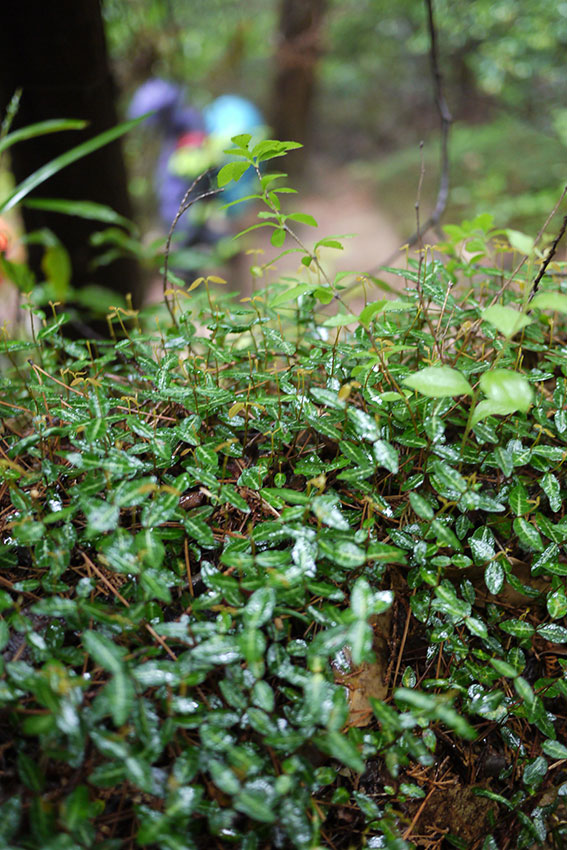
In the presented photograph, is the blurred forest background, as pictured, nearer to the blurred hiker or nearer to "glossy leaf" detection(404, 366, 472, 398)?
the blurred hiker

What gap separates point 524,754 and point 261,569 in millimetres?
650

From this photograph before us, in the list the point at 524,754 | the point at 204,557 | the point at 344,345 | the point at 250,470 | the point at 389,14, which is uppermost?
the point at 389,14

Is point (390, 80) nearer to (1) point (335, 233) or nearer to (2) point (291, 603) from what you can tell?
(1) point (335, 233)

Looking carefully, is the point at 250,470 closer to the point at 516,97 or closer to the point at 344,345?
the point at 344,345

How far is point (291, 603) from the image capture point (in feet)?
2.93

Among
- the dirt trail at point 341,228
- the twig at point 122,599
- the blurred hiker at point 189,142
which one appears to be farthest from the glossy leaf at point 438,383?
the blurred hiker at point 189,142

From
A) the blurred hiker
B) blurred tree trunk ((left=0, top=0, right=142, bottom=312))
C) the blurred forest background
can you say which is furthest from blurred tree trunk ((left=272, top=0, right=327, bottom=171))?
blurred tree trunk ((left=0, top=0, right=142, bottom=312))

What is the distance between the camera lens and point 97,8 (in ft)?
8.16

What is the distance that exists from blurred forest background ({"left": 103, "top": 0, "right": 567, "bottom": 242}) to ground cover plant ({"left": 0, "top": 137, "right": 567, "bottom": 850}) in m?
4.17

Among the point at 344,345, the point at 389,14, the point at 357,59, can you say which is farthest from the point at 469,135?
the point at 344,345

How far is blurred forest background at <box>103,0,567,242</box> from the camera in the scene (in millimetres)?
5020

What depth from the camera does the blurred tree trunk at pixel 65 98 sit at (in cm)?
241

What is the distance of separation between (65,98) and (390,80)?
342 inches

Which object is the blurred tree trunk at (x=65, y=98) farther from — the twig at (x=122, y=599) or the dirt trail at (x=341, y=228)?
the dirt trail at (x=341, y=228)
